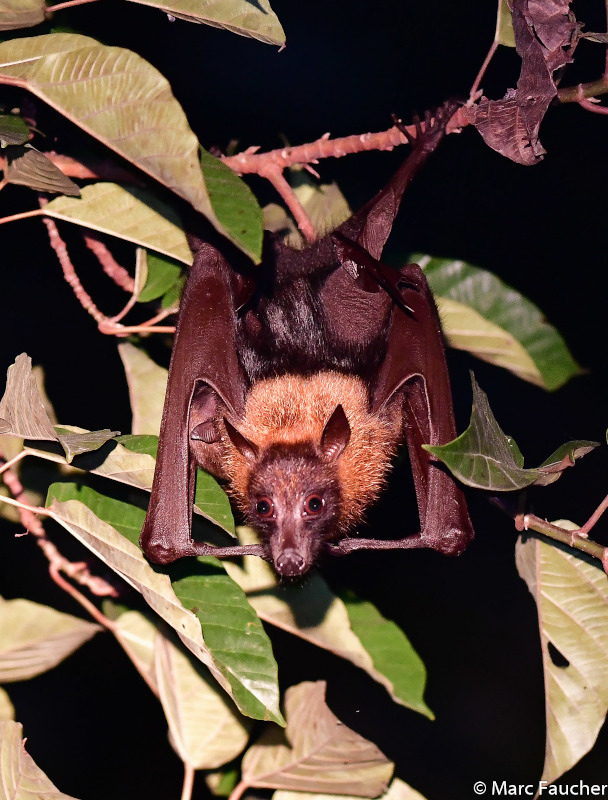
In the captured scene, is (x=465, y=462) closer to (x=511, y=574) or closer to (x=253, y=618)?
(x=253, y=618)

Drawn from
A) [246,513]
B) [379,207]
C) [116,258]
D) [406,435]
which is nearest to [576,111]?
[379,207]

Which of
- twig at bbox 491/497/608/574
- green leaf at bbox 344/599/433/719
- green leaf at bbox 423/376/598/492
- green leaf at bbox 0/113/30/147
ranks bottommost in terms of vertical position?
green leaf at bbox 344/599/433/719

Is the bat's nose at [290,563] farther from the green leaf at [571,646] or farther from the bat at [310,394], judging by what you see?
the green leaf at [571,646]

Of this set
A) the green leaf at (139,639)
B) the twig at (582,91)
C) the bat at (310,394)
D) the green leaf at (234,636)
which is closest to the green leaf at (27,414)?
the bat at (310,394)

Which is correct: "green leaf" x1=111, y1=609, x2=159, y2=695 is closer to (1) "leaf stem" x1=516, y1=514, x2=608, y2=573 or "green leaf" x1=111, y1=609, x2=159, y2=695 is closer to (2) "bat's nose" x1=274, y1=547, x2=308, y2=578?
(2) "bat's nose" x1=274, y1=547, x2=308, y2=578

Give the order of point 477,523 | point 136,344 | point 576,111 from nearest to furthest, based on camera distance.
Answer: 1. point 136,344
2. point 576,111
3. point 477,523

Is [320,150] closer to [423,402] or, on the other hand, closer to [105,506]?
[423,402]

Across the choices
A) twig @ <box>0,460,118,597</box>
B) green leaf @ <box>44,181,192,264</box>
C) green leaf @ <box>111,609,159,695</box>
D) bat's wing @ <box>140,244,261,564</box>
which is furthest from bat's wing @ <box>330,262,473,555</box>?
twig @ <box>0,460,118,597</box>
